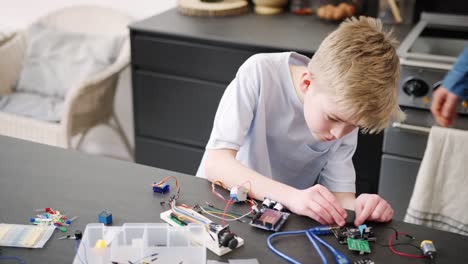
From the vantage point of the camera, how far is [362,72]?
1.30 meters

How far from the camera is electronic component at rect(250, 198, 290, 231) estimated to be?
49.3 inches

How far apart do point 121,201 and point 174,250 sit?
0.24m

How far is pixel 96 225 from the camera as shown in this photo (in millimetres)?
1188

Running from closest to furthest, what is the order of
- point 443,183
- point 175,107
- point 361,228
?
point 361,228, point 443,183, point 175,107

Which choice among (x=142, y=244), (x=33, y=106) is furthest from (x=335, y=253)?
(x=33, y=106)

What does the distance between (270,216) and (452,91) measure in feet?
3.18

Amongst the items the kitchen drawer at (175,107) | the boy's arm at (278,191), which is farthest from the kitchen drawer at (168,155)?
the boy's arm at (278,191)

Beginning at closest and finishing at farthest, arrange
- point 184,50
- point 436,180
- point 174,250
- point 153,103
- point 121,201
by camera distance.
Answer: point 174,250, point 121,201, point 436,180, point 184,50, point 153,103

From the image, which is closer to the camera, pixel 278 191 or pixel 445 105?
→ pixel 278 191

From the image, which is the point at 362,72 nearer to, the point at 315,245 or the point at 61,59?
the point at 315,245

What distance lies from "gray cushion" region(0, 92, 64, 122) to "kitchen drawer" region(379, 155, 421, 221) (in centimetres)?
149

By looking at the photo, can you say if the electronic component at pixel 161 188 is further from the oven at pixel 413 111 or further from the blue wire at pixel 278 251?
the oven at pixel 413 111

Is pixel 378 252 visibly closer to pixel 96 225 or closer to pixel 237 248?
pixel 237 248

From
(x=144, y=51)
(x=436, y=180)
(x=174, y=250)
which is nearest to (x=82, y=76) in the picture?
(x=144, y=51)
